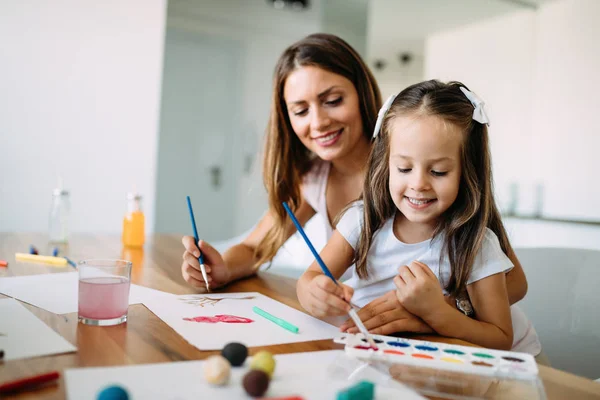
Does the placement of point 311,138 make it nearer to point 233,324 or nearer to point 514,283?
point 514,283

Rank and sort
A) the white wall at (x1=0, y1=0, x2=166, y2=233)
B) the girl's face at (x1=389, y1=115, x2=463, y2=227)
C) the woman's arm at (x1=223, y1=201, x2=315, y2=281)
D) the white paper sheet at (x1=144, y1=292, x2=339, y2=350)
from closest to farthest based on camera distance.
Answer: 1. the white paper sheet at (x1=144, y1=292, x2=339, y2=350)
2. the girl's face at (x1=389, y1=115, x2=463, y2=227)
3. the woman's arm at (x1=223, y1=201, x2=315, y2=281)
4. the white wall at (x1=0, y1=0, x2=166, y2=233)

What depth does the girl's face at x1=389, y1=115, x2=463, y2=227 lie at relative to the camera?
956 millimetres

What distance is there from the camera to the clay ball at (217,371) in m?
0.53

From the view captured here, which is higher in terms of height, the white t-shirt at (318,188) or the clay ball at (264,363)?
the white t-shirt at (318,188)

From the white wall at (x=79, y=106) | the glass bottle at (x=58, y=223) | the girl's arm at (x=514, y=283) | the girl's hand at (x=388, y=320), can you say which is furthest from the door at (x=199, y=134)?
the girl's hand at (x=388, y=320)

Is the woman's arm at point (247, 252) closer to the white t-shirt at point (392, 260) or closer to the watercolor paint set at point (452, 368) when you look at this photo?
the white t-shirt at point (392, 260)

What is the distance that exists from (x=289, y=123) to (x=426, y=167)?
64 cm

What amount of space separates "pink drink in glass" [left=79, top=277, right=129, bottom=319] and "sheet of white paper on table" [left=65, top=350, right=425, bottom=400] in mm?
194

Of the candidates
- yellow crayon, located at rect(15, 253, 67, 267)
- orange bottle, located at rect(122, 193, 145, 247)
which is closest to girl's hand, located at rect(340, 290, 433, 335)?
yellow crayon, located at rect(15, 253, 67, 267)

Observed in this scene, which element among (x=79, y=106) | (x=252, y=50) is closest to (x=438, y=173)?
(x=79, y=106)

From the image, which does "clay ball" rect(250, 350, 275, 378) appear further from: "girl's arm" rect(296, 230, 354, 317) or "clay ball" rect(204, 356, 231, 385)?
"girl's arm" rect(296, 230, 354, 317)

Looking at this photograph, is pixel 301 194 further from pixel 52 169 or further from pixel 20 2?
pixel 20 2

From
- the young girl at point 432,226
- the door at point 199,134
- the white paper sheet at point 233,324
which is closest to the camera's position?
the white paper sheet at point 233,324

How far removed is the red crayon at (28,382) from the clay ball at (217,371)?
0.47ft
